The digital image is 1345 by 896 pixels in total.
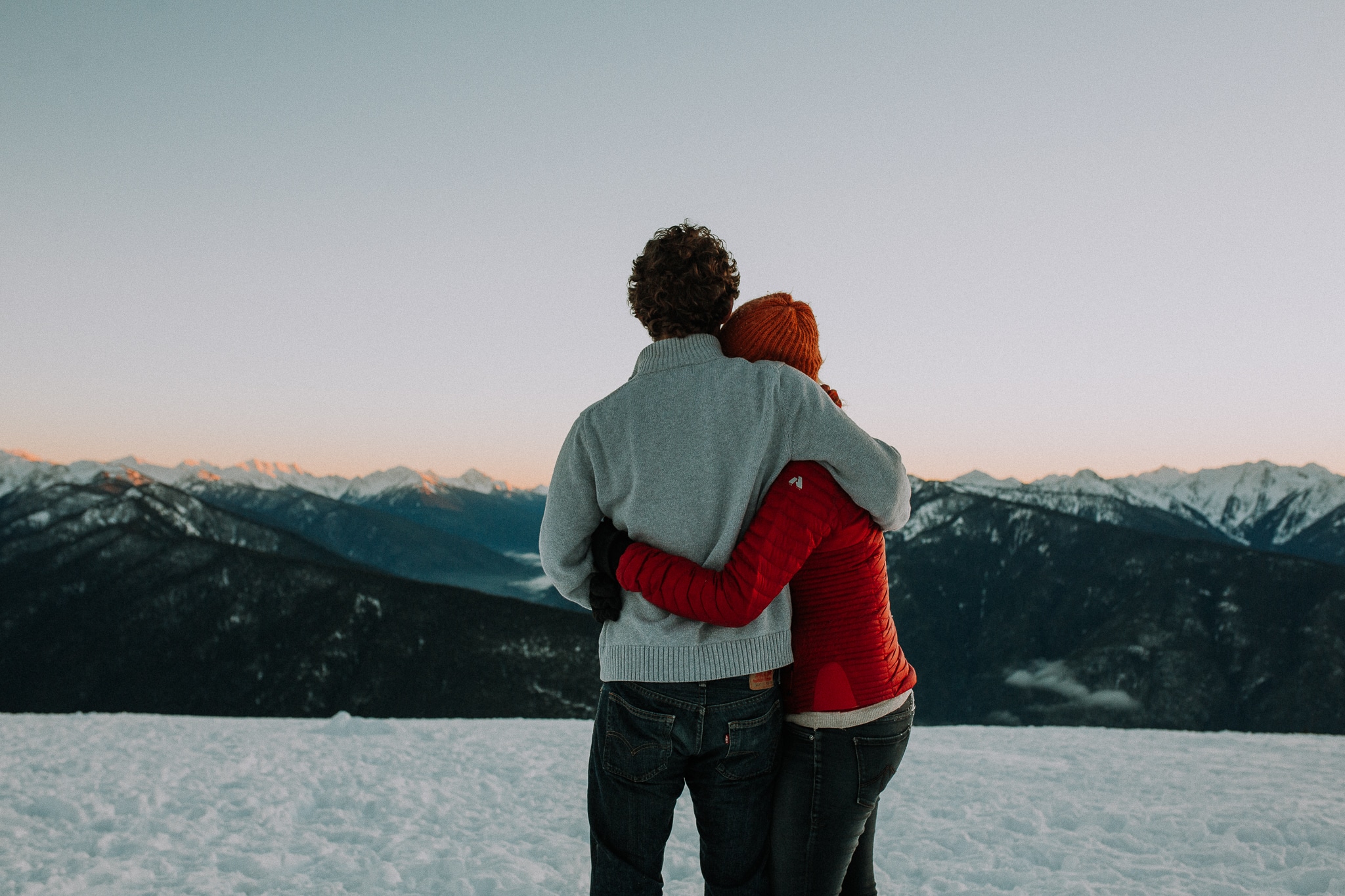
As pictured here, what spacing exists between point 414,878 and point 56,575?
18144cm

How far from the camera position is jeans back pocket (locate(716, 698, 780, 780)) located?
8.22ft

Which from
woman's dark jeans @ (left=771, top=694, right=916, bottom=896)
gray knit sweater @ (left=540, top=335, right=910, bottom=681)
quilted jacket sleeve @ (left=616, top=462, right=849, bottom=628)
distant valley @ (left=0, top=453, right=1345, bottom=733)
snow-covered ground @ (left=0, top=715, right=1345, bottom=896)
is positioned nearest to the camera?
quilted jacket sleeve @ (left=616, top=462, right=849, bottom=628)

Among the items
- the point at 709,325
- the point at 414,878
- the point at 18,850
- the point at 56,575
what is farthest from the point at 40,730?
the point at 56,575

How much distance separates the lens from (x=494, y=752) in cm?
926

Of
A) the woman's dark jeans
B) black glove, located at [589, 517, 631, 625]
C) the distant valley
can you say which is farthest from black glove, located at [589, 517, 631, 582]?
the distant valley

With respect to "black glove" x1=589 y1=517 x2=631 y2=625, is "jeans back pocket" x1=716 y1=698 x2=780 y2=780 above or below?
below

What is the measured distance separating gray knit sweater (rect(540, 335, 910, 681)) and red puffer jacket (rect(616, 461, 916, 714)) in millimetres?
75

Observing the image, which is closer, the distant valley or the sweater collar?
the sweater collar

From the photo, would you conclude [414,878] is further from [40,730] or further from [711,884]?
[40,730]

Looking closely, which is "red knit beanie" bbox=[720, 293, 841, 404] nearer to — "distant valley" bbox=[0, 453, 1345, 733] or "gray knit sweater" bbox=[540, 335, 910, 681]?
"gray knit sweater" bbox=[540, 335, 910, 681]

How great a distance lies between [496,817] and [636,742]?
502cm

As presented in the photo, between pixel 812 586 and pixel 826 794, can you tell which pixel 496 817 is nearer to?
pixel 826 794

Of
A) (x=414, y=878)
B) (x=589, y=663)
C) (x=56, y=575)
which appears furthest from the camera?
(x=56, y=575)

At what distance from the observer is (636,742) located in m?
2.51
